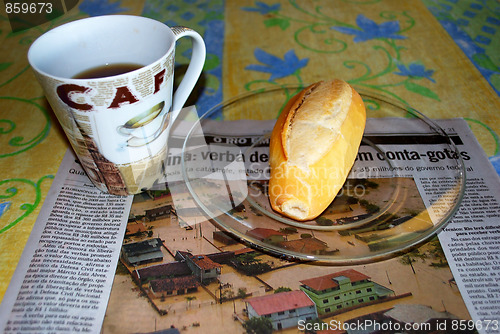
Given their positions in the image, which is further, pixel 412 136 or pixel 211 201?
pixel 412 136

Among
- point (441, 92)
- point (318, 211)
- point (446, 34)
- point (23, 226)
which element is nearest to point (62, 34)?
point (23, 226)

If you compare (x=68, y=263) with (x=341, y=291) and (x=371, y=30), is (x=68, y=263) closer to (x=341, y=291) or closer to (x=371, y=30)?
(x=341, y=291)

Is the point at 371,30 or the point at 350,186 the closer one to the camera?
the point at 350,186

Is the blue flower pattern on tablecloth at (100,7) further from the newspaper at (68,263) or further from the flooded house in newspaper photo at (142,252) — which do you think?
the flooded house in newspaper photo at (142,252)

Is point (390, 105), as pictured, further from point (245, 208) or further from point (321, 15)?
point (321, 15)

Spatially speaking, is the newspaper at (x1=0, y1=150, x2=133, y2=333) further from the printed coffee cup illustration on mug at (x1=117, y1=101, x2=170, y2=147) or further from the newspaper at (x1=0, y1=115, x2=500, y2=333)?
the printed coffee cup illustration on mug at (x1=117, y1=101, x2=170, y2=147)

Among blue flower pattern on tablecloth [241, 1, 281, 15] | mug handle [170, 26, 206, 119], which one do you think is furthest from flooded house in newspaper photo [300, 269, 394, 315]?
blue flower pattern on tablecloth [241, 1, 281, 15]

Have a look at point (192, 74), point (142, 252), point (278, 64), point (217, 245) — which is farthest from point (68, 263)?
point (278, 64)
